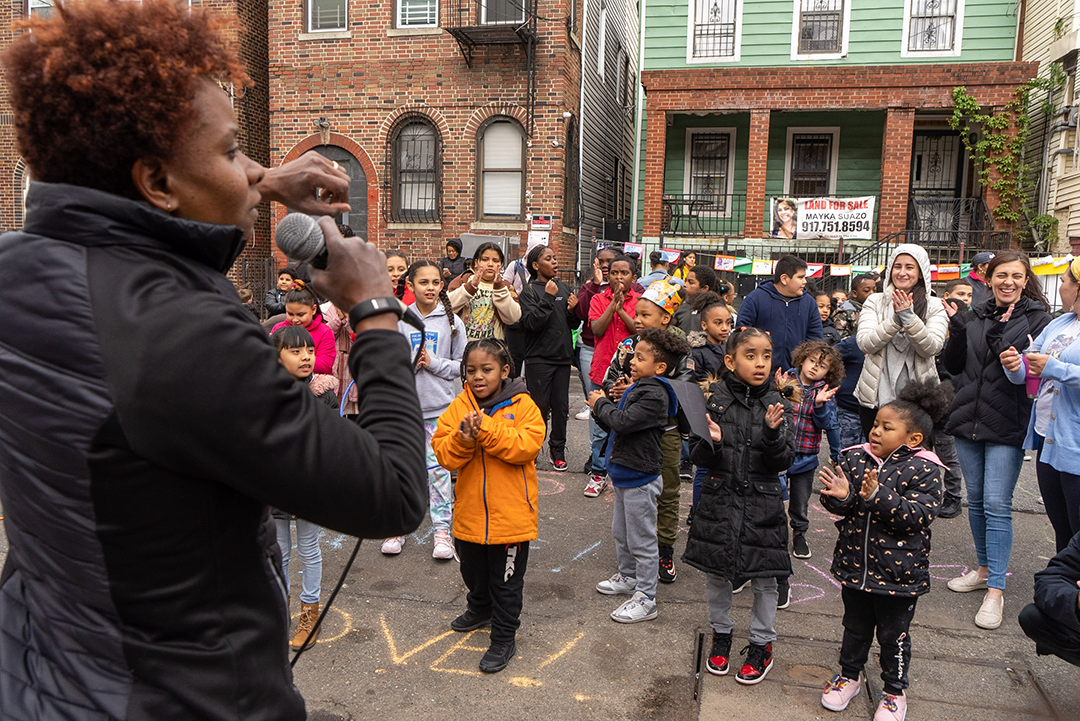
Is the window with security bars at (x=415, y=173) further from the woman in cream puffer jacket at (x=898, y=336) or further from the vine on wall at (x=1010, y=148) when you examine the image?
the woman in cream puffer jacket at (x=898, y=336)

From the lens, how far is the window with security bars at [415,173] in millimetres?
14758

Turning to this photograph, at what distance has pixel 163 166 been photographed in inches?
49.3

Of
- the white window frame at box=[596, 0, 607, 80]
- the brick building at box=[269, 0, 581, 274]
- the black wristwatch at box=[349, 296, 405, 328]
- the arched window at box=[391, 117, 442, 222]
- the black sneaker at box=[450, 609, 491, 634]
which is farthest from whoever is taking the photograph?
the white window frame at box=[596, 0, 607, 80]

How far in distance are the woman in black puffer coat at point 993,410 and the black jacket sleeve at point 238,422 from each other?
14.0 ft

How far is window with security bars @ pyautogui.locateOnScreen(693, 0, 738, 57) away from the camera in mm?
15562

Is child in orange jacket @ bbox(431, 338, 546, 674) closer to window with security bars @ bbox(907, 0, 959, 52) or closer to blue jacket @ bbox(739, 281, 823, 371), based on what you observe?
blue jacket @ bbox(739, 281, 823, 371)

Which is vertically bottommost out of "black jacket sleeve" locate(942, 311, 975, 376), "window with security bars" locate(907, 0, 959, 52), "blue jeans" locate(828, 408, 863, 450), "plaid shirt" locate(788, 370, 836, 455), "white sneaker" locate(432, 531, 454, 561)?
"white sneaker" locate(432, 531, 454, 561)

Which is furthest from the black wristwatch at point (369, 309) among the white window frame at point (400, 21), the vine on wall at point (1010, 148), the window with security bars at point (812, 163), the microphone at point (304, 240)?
the window with security bars at point (812, 163)

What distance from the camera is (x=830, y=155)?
16.2 meters

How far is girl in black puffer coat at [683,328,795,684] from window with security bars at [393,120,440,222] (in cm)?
1165

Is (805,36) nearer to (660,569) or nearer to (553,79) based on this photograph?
(553,79)

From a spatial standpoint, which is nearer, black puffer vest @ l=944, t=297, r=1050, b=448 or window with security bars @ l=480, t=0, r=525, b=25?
black puffer vest @ l=944, t=297, r=1050, b=448

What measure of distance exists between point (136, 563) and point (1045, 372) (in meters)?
4.26

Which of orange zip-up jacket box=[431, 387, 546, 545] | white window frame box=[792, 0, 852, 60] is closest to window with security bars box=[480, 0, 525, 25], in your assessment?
white window frame box=[792, 0, 852, 60]
